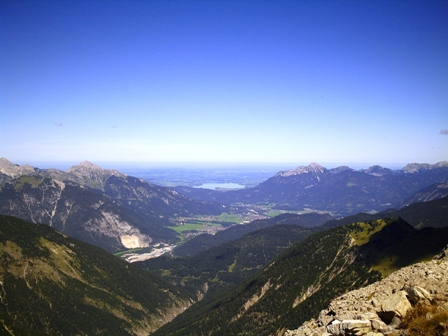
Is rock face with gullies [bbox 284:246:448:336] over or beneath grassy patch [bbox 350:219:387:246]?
over

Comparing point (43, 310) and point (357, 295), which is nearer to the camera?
point (357, 295)

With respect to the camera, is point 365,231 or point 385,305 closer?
point 385,305

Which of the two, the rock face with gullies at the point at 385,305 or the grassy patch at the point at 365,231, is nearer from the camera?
the rock face with gullies at the point at 385,305

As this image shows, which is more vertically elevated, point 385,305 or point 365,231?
point 385,305

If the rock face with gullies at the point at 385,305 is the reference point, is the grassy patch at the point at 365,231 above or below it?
below

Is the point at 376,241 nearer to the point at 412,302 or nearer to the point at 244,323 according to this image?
the point at 244,323

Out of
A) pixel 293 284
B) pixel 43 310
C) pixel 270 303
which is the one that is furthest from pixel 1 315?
pixel 293 284

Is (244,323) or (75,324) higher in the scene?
(244,323)

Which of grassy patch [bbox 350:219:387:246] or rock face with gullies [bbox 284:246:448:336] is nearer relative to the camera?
rock face with gullies [bbox 284:246:448:336]
